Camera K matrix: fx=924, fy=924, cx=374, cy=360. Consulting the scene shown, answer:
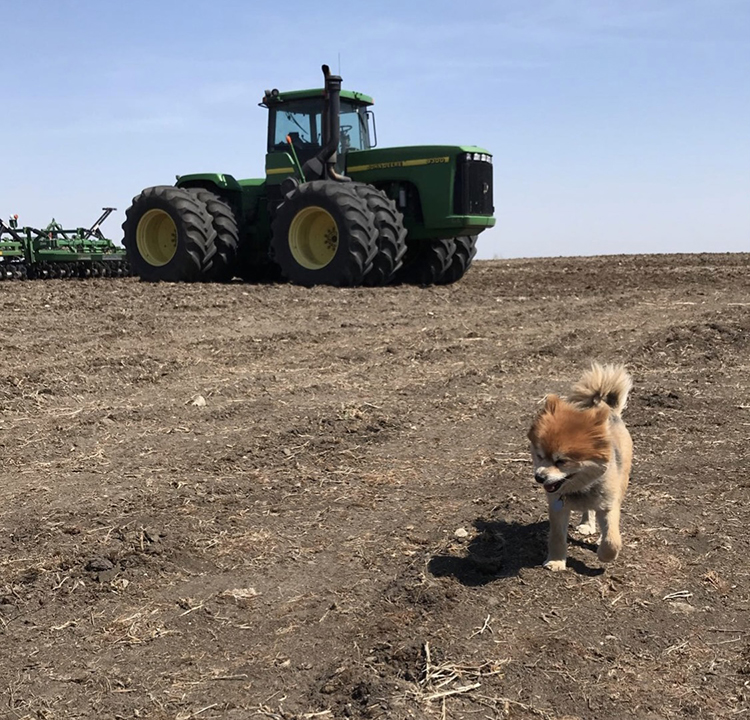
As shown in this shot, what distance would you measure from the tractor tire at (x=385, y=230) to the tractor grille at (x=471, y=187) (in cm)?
97

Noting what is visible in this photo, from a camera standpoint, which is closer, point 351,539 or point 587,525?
point 351,539

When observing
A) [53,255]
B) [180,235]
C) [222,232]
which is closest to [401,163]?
[222,232]

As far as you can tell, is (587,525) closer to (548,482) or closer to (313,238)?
(548,482)

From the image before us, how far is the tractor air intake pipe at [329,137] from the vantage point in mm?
13227

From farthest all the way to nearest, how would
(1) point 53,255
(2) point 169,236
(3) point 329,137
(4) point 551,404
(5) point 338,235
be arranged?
(1) point 53,255 → (2) point 169,236 → (3) point 329,137 → (5) point 338,235 → (4) point 551,404

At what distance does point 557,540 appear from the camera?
12.3ft

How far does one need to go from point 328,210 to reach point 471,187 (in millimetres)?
2226

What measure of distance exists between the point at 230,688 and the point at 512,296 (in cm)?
1031

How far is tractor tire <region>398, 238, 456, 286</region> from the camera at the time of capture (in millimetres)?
14422

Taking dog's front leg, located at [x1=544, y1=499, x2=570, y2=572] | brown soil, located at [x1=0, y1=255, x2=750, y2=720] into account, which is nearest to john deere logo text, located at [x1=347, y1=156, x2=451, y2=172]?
brown soil, located at [x1=0, y1=255, x2=750, y2=720]

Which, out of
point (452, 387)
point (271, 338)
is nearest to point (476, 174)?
point (271, 338)

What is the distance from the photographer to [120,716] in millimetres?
2791

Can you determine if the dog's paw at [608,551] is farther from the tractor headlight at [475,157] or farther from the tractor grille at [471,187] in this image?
the tractor headlight at [475,157]

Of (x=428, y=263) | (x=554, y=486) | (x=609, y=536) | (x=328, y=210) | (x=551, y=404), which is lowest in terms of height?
(x=609, y=536)
